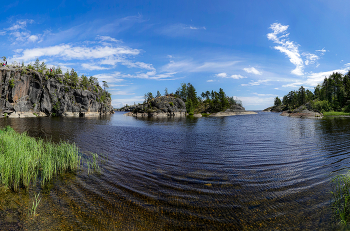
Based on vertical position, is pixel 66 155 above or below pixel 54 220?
above

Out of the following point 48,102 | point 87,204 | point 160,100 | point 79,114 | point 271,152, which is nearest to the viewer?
point 87,204

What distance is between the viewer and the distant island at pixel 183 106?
120 m

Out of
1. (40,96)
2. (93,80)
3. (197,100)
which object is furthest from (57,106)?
(197,100)

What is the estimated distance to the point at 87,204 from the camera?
777 cm

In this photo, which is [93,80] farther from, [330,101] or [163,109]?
[330,101]

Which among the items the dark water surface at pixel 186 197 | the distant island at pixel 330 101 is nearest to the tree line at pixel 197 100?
the distant island at pixel 330 101

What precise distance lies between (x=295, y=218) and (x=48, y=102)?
399 feet

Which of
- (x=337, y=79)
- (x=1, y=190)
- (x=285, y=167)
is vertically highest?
(x=337, y=79)

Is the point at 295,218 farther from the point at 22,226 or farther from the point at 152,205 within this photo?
the point at 22,226

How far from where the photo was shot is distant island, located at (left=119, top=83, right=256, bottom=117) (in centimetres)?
11979

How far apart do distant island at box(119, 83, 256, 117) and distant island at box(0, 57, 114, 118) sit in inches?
1334

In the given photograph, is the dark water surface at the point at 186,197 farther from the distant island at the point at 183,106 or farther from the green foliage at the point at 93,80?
the green foliage at the point at 93,80

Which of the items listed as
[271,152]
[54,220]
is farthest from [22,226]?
[271,152]

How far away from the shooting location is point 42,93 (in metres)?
95.8
